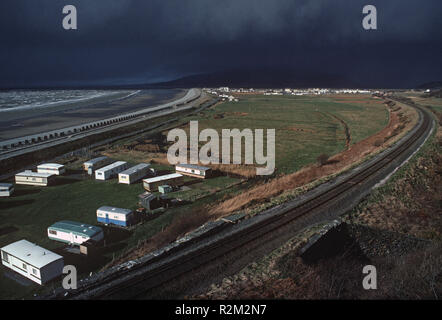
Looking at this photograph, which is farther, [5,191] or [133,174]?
[133,174]

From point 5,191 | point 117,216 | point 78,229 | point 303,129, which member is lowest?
point 78,229

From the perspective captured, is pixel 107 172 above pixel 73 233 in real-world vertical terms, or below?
above

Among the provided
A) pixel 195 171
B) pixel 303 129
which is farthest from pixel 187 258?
pixel 303 129

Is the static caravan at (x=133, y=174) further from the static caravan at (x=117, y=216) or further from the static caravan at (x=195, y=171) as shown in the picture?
the static caravan at (x=117, y=216)

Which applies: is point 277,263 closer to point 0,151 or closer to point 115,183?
point 115,183

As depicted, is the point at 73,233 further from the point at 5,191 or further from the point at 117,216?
the point at 5,191
